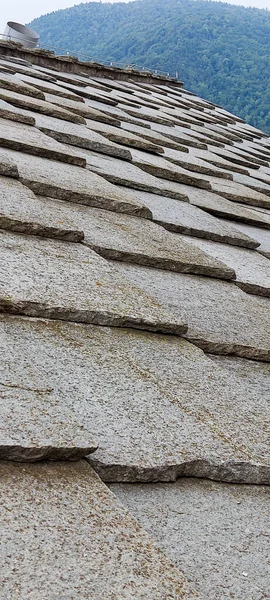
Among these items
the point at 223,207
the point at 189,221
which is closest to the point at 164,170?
the point at 223,207

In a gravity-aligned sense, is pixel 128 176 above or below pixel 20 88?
below

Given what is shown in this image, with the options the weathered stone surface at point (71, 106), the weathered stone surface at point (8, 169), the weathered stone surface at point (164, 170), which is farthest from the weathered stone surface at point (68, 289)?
the weathered stone surface at point (71, 106)

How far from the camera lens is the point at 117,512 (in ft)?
2.58

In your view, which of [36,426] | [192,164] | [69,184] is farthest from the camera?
[192,164]

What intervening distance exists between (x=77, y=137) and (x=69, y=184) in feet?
2.22

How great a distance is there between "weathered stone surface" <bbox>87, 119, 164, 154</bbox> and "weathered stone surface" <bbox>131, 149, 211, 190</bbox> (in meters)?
0.06

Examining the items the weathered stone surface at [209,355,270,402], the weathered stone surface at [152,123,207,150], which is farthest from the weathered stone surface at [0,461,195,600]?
the weathered stone surface at [152,123,207,150]

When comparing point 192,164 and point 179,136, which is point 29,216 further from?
point 179,136

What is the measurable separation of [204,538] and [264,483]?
197 mm

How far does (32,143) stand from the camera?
2.07 meters

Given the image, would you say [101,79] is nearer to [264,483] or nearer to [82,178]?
[82,178]

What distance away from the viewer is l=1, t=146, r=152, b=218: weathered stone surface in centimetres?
175

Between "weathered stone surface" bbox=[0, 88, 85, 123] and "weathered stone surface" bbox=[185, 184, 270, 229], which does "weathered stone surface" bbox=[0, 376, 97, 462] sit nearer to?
"weathered stone surface" bbox=[185, 184, 270, 229]

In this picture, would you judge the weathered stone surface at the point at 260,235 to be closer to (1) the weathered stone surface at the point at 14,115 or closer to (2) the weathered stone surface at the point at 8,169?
(1) the weathered stone surface at the point at 14,115
